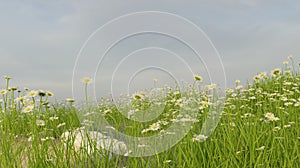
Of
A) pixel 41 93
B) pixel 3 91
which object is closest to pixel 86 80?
pixel 41 93

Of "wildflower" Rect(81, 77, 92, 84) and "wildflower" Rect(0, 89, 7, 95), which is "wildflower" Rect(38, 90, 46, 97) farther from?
"wildflower" Rect(0, 89, 7, 95)

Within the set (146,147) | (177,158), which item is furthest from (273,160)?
(146,147)

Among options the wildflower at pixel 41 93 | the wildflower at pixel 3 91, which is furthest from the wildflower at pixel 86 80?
the wildflower at pixel 3 91

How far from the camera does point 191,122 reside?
364 cm

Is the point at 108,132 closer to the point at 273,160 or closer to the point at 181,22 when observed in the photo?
the point at 181,22

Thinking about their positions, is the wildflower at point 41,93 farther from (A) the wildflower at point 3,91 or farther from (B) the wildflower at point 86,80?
(A) the wildflower at point 3,91

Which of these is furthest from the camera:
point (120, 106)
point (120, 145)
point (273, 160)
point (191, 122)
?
point (120, 106)

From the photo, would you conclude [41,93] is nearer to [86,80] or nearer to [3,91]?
[86,80]

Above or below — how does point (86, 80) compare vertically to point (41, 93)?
above

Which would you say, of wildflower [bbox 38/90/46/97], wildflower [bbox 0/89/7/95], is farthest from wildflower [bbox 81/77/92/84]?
wildflower [bbox 0/89/7/95]

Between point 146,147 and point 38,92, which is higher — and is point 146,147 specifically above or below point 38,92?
below

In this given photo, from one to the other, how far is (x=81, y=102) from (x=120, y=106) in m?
1.36

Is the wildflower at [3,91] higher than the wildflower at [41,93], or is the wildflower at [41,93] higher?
the wildflower at [3,91]

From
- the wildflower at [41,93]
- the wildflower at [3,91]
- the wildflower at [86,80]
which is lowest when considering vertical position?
the wildflower at [41,93]
